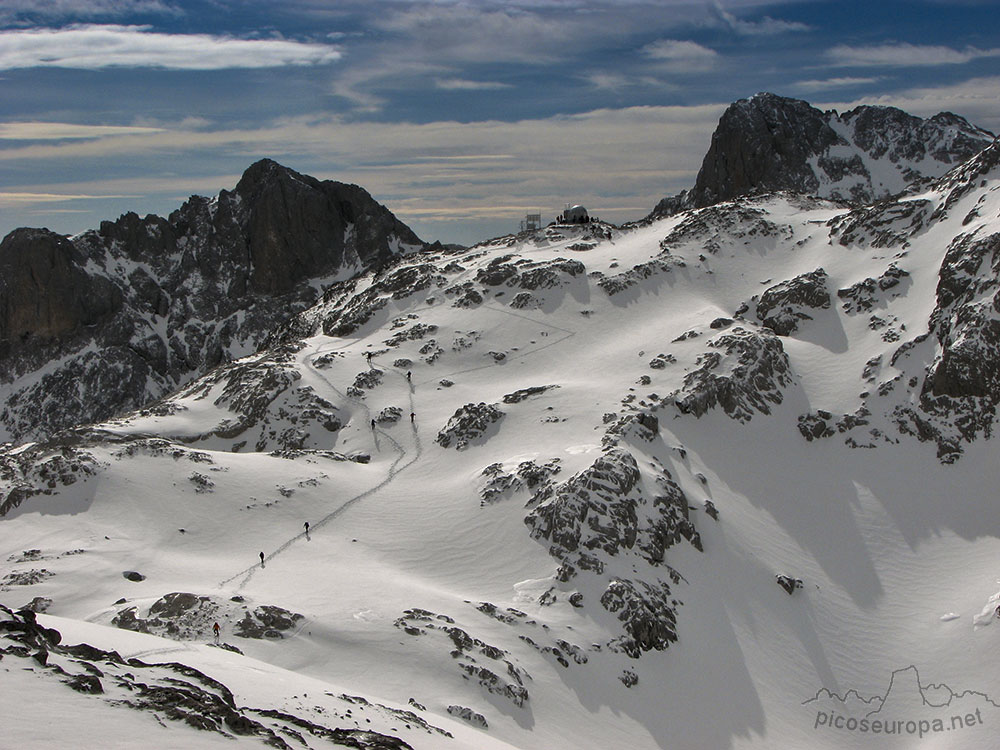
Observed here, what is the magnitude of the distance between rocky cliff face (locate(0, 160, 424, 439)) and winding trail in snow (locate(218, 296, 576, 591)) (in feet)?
339

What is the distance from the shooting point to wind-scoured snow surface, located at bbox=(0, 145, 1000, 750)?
3216 cm

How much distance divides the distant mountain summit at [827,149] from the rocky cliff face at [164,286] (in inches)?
3362

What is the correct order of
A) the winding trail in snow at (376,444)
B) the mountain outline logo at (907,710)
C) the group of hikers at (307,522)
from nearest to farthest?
the group of hikers at (307,522) → the mountain outline logo at (907,710) → the winding trail in snow at (376,444)

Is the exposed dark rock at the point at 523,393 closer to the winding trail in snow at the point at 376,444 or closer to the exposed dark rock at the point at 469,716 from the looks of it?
the winding trail in snow at the point at 376,444

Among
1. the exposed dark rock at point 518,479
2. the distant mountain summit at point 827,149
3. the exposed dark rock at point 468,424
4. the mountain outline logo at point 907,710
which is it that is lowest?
the mountain outline logo at point 907,710

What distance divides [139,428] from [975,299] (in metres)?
68.7

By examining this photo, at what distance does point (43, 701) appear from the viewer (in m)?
14.5

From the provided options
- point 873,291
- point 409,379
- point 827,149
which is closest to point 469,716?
point 409,379

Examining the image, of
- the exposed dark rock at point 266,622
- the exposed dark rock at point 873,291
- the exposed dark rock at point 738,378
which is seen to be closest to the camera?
the exposed dark rock at point 266,622

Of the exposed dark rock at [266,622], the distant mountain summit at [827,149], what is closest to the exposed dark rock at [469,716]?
the exposed dark rock at [266,622]

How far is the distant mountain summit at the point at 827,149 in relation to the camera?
575ft

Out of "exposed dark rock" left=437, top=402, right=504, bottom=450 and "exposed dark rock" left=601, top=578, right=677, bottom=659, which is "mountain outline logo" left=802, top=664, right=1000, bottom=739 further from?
"exposed dark rock" left=437, top=402, right=504, bottom=450

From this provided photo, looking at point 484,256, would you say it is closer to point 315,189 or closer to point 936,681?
point 936,681

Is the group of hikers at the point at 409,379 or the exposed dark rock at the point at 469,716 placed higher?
the group of hikers at the point at 409,379
